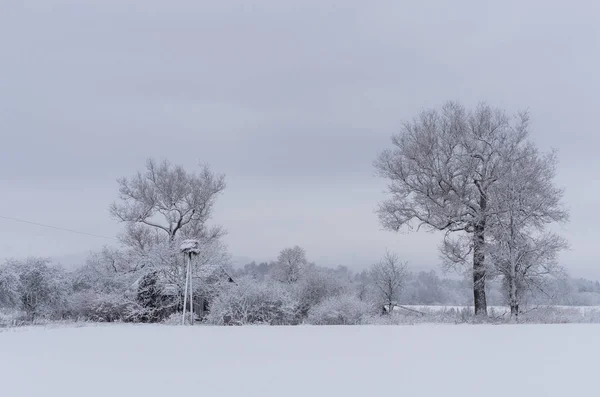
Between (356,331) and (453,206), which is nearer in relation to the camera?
(356,331)

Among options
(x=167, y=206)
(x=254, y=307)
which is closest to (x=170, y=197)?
(x=167, y=206)

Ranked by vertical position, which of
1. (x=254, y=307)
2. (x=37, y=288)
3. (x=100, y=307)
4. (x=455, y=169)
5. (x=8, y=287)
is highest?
(x=455, y=169)

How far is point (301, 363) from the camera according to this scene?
24.2 ft

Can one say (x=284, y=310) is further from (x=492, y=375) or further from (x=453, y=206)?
(x=492, y=375)

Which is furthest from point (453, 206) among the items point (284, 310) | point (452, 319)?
point (284, 310)

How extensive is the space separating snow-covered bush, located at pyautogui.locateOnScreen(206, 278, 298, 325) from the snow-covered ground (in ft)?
18.7

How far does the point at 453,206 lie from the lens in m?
20.2

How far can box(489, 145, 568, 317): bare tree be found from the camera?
1709 centimetres

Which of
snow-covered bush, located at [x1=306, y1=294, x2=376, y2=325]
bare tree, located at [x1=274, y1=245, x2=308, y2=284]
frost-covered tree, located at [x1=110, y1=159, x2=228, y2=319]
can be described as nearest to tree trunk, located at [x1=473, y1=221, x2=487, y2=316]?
snow-covered bush, located at [x1=306, y1=294, x2=376, y2=325]

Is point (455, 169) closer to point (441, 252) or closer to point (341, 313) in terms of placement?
point (441, 252)

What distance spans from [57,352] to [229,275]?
14.4m

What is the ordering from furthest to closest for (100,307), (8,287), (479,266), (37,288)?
(37,288)
(100,307)
(8,287)
(479,266)

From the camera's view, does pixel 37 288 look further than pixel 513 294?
Yes

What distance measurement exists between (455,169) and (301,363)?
1502cm
